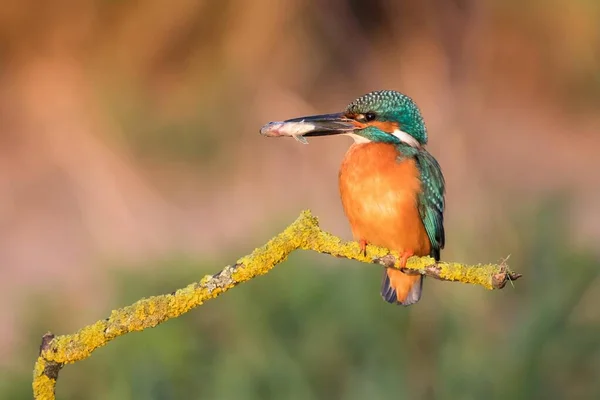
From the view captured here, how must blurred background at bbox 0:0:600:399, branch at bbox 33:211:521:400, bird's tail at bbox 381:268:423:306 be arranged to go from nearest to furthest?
branch at bbox 33:211:521:400, bird's tail at bbox 381:268:423:306, blurred background at bbox 0:0:600:399

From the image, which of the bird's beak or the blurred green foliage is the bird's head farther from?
the blurred green foliage

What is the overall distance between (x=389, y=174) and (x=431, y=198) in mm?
89

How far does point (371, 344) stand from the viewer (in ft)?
6.47

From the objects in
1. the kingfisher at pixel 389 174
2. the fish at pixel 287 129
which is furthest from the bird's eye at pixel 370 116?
the fish at pixel 287 129

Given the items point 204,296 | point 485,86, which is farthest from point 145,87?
point 204,296

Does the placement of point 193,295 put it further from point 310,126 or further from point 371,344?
point 371,344

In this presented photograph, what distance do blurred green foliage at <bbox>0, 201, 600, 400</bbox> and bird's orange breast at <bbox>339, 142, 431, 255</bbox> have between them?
88cm

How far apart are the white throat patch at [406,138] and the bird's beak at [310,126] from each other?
7cm

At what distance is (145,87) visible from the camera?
13.8ft

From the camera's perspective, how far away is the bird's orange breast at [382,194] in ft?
3.20

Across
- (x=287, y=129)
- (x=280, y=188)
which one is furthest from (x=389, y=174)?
(x=280, y=188)

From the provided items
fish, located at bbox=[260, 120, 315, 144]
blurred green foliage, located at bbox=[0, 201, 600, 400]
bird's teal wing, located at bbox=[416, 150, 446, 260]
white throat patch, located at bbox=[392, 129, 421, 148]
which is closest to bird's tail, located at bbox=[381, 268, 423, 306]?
bird's teal wing, located at bbox=[416, 150, 446, 260]

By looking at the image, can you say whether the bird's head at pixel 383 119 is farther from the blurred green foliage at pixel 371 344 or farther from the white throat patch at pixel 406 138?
the blurred green foliage at pixel 371 344

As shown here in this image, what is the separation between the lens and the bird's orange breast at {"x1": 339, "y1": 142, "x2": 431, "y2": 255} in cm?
98
